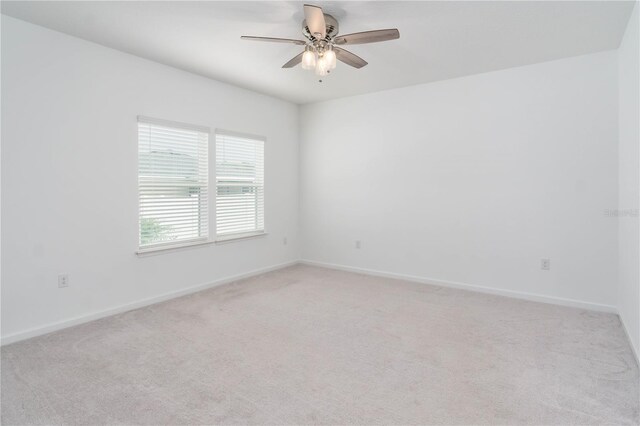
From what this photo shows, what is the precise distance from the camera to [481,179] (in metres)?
4.34

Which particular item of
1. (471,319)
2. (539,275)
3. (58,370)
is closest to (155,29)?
(58,370)

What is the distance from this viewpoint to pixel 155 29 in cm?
308

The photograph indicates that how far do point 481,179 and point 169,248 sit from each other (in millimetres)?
3816

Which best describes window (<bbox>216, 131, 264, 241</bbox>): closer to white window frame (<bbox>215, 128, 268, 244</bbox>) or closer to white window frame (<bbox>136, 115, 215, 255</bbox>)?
white window frame (<bbox>215, 128, 268, 244</bbox>)

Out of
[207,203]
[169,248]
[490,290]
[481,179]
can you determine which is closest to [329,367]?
[169,248]

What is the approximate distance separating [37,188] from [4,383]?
1582 mm

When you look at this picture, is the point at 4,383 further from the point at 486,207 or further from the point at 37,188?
the point at 486,207

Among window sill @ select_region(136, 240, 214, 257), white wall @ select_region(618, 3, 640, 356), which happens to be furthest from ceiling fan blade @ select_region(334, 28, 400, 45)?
window sill @ select_region(136, 240, 214, 257)

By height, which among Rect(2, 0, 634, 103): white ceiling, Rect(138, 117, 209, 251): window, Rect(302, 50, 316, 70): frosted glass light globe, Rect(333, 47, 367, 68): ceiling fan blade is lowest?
Rect(138, 117, 209, 251): window

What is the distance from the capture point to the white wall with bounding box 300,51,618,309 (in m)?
3.68

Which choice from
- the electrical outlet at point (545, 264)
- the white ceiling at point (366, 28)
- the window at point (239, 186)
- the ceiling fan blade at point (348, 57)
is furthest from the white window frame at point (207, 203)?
the electrical outlet at point (545, 264)

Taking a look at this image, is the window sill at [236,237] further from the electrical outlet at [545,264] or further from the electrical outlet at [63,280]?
the electrical outlet at [545,264]

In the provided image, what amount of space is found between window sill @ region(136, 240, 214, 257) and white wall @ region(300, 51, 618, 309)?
6.69 feet

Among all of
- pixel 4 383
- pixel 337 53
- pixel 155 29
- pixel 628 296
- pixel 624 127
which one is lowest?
pixel 4 383
